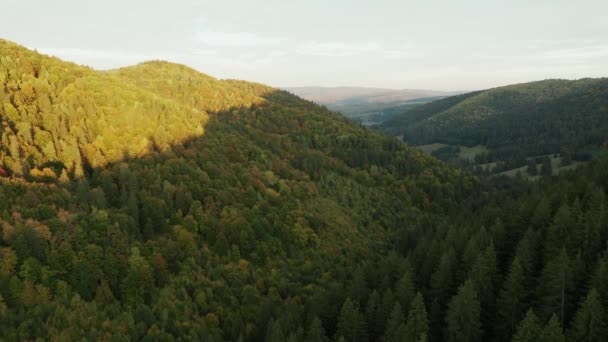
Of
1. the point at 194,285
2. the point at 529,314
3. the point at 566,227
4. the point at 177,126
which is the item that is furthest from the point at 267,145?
the point at 529,314

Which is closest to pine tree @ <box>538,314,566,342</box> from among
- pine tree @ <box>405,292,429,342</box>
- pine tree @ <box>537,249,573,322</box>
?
pine tree @ <box>537,249,573,322</box>

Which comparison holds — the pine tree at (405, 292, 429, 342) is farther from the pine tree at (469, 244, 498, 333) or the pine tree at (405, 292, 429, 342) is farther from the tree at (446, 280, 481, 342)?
the pine tree at (469, 244, 498, 333)

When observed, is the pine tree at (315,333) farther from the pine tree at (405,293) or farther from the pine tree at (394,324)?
the pine tree at (405,293)

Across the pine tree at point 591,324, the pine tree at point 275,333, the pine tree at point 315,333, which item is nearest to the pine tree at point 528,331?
the pine tree at point 591,324

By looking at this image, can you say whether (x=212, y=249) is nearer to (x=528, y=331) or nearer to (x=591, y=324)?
(x=528, y=331)

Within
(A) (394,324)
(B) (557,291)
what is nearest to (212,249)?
(A) (394,324)
